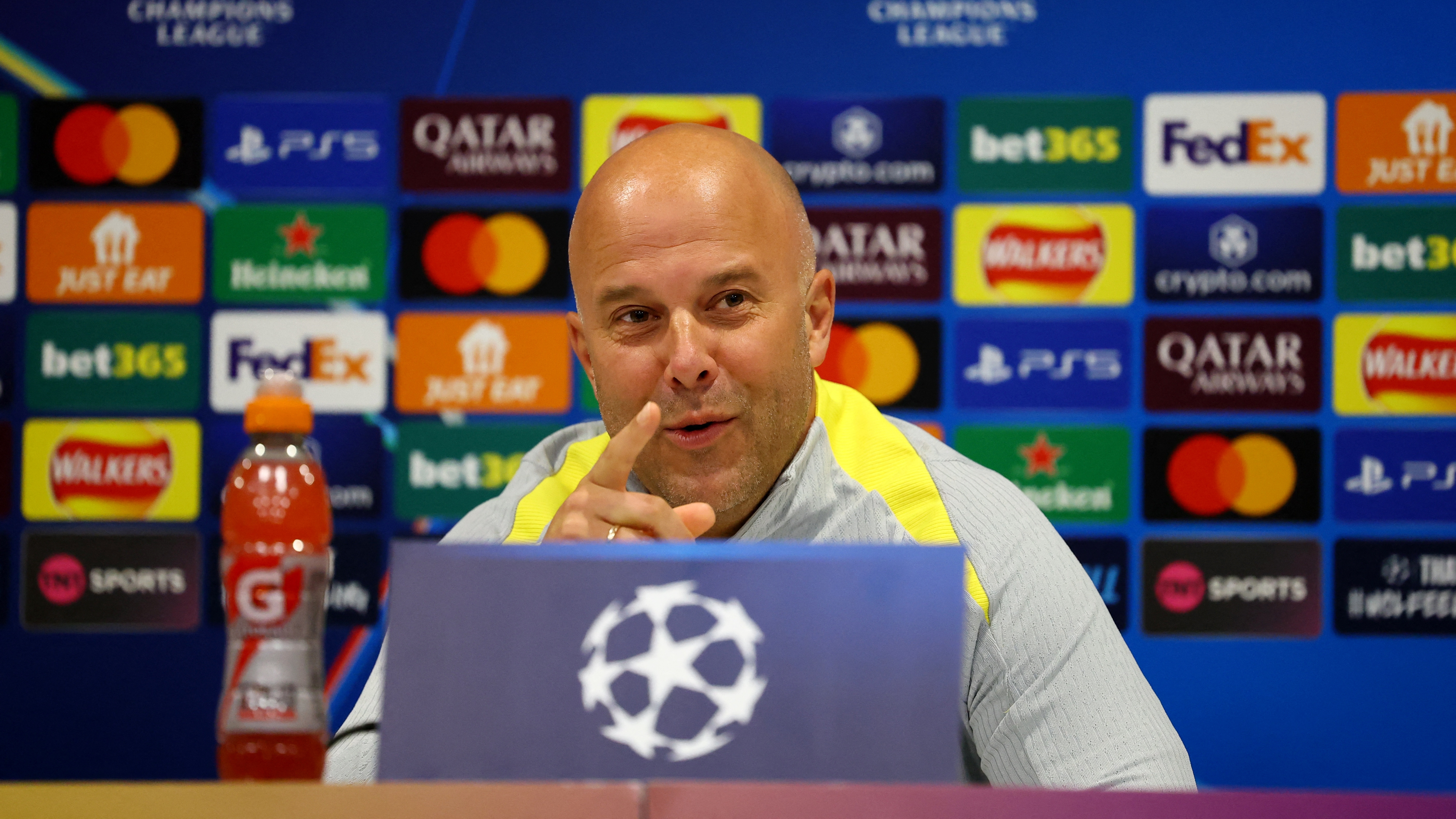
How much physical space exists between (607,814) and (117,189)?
2.16 metres

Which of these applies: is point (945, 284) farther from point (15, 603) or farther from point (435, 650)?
point (15, 603)

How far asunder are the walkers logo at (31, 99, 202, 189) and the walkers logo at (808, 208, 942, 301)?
1.25m

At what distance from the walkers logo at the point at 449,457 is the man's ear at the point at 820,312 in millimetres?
992

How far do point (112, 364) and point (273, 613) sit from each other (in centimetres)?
186

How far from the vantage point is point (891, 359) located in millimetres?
2176

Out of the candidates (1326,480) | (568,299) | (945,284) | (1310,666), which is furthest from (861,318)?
(1310,666)

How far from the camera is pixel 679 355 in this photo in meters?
1.10

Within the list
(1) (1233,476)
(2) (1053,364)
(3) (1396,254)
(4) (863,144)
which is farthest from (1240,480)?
(4) (863,144)

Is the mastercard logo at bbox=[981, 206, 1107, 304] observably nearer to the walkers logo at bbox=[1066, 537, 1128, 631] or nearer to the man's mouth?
the walkers logo at bbox=[1066, 537, 1128, 631]

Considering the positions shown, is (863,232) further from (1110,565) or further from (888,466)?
(888,466)

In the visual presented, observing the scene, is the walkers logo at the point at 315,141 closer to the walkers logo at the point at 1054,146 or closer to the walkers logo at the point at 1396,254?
the walkers logo at the point at 1054,146

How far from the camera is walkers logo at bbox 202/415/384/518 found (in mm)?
2197

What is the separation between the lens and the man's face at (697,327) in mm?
1118

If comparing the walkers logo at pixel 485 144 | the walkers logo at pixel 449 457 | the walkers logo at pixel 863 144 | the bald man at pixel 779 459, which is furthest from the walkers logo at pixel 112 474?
the walkers logo at pixel 863 144
